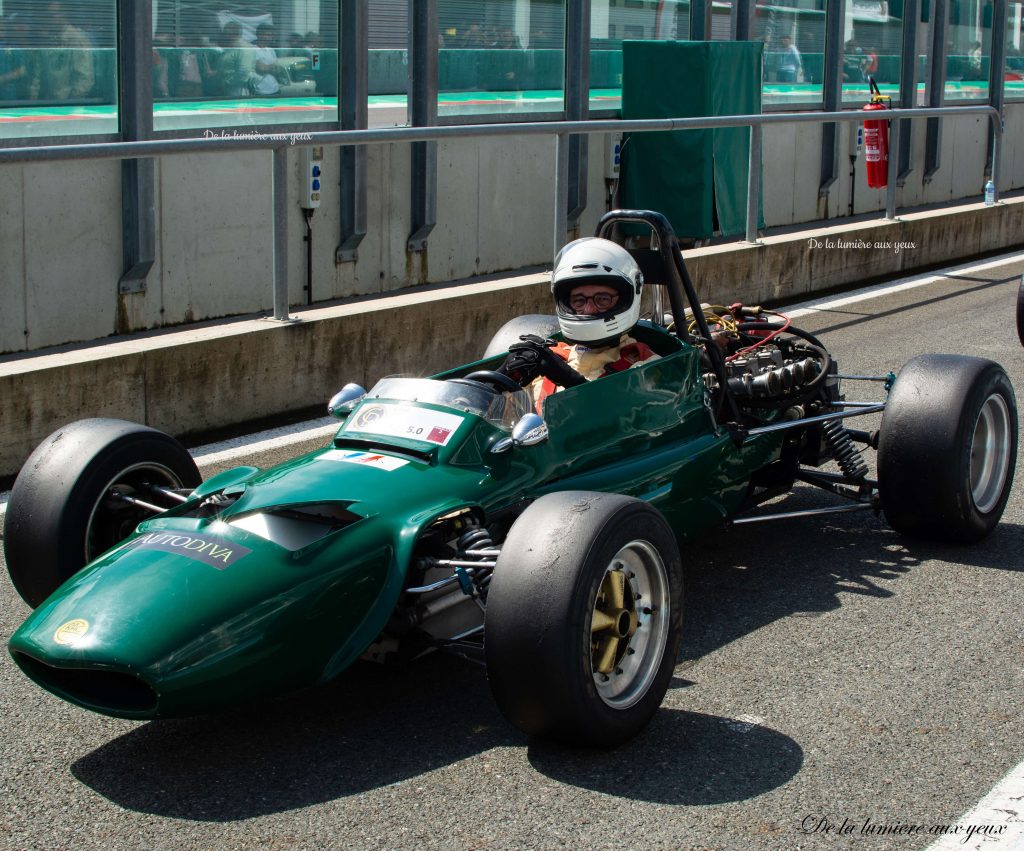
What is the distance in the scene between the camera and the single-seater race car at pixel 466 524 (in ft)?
13.7

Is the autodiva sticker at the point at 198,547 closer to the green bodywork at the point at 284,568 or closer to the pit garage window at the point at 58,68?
the green bodywork at the point at 284,568

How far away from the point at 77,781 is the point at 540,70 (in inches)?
439

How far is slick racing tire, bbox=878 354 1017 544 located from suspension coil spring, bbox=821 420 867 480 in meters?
0.38

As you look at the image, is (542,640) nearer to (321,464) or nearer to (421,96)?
(321,464)

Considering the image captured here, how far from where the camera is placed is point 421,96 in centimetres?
1274

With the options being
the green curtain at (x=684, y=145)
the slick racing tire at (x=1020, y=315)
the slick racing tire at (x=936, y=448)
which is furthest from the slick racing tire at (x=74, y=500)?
the green curtain at (x=684, y=145)

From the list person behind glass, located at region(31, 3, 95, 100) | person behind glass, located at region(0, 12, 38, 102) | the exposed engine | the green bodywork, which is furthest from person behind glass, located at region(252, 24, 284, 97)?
the green bodywork

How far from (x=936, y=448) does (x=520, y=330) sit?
196cm

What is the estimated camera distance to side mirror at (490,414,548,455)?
5.02 m

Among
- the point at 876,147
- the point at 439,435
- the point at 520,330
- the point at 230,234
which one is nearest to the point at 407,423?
the point at 439,435

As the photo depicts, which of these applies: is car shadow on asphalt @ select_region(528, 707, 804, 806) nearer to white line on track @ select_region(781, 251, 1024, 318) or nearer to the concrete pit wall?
the concrete pit wall

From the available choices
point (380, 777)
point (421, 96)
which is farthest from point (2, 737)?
point (421, 96)

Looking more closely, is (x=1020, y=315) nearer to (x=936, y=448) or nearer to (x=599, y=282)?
(x=936, y=448)

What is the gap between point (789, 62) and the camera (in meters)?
18.1
